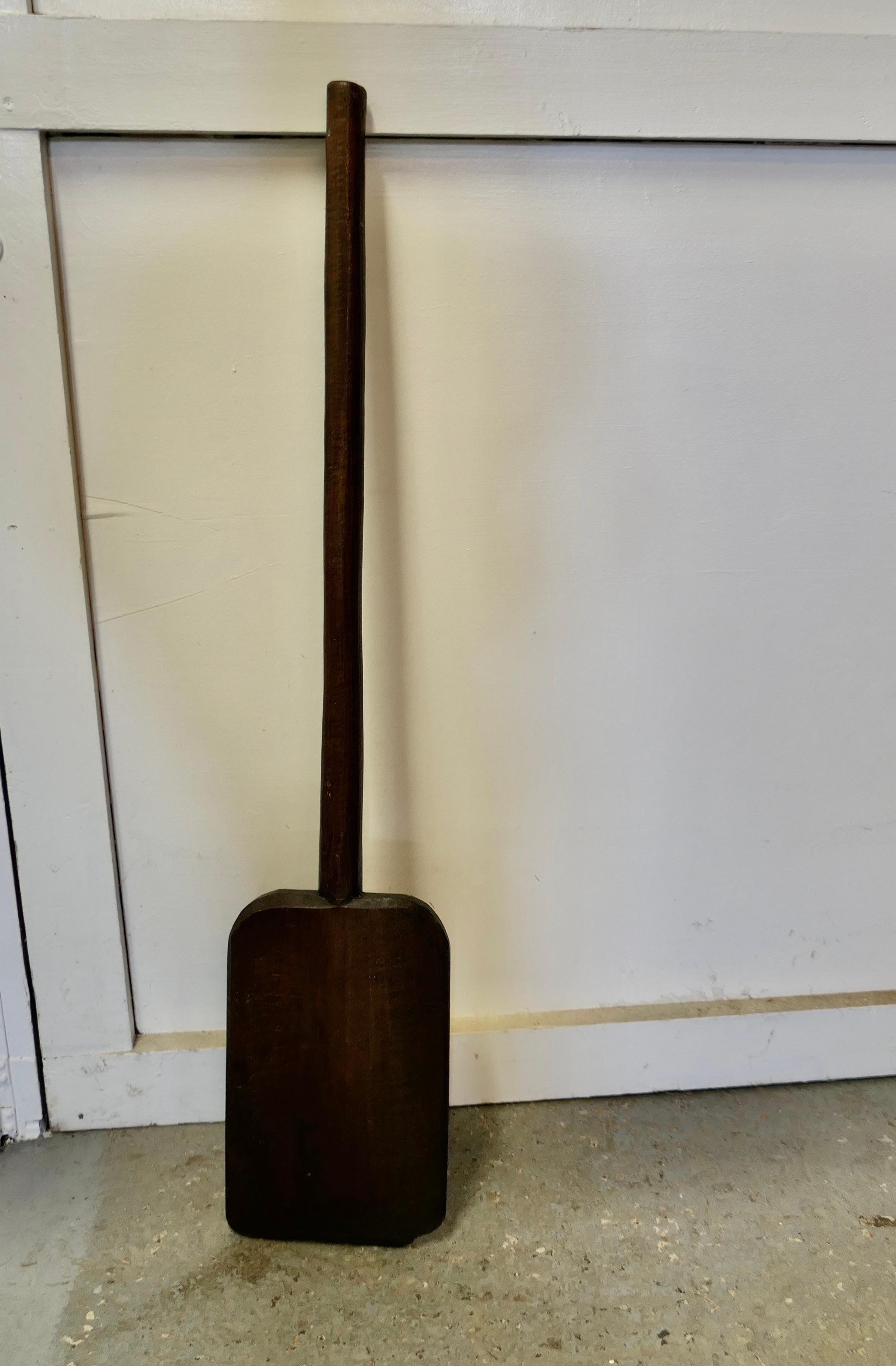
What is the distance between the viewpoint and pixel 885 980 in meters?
1.14

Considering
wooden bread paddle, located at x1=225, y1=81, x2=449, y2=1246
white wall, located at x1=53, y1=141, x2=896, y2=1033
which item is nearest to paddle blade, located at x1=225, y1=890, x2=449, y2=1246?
wooden bread paddle, located at x1=225, y1=81, x2=449, y2=1246

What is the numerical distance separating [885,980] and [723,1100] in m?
0.29

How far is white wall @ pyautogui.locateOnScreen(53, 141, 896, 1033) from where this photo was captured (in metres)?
0.90

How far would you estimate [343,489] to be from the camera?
84 centimetres

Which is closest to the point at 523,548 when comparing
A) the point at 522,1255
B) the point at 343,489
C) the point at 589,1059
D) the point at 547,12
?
the point at 343,489

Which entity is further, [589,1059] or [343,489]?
[589,1059]

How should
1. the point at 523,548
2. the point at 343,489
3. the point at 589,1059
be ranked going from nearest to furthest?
the point at 343,489 → the point at 523,548 → the point at 589,1059

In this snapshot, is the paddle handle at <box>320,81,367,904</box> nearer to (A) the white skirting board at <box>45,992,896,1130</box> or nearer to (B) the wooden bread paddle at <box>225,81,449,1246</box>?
(B) the wooden bread paddle at <box>225,81,449,1246</box>

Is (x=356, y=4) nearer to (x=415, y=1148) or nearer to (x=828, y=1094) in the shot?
(x=415, y=1148)

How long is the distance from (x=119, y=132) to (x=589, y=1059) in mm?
1226

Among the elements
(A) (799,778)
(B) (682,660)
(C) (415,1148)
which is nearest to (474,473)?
(B) (682,660)

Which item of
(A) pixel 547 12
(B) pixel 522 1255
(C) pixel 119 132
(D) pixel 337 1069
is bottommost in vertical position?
(B) pixel 522 1255

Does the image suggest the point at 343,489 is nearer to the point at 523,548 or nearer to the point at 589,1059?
the point at 523,548

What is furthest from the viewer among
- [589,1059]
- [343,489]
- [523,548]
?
[589,1059]
